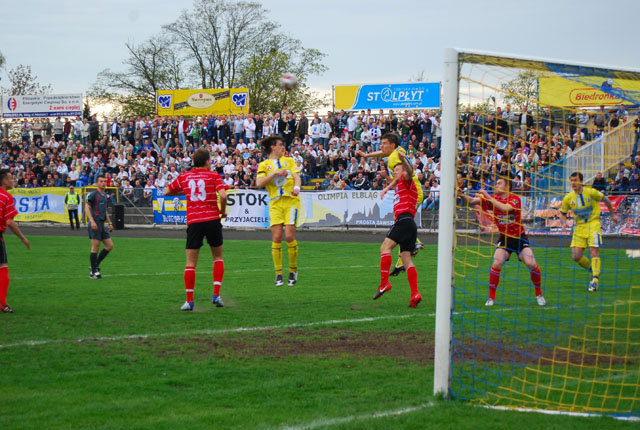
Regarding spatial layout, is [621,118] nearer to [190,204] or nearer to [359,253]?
[190,204]

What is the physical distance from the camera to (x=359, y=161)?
30969 mm

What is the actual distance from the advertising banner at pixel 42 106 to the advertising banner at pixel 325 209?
74.6 ft

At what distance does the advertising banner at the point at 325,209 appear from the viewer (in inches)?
1065

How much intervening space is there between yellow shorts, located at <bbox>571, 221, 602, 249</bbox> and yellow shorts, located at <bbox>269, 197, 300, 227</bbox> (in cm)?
483

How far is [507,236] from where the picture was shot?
398 inches

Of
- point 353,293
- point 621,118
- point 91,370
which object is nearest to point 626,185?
point 621,118

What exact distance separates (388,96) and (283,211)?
25.8 m

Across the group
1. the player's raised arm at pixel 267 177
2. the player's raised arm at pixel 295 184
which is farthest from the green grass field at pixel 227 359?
the player's raised arm at pixel 267 177

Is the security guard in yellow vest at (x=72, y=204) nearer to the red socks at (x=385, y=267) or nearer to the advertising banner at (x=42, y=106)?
the advertising banner at (x=42, y=106)

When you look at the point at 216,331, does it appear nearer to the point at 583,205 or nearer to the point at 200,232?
the point at 200,232

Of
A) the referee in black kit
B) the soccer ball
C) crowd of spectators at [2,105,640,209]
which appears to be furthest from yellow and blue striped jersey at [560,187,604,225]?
the soccer ball

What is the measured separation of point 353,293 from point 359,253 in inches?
307

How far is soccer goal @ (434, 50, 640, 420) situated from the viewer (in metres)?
5.30

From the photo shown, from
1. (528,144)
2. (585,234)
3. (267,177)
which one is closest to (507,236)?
(528,144)
